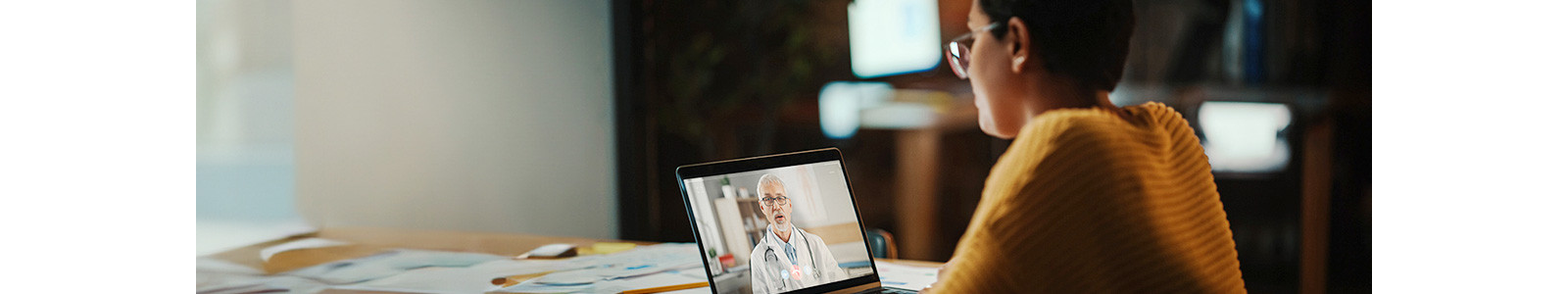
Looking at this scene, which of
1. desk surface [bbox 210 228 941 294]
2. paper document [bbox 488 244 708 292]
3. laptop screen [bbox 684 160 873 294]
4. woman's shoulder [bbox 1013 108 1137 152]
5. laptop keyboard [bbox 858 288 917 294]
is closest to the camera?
woman's shoulder [bbox 1013 108 1137 152]

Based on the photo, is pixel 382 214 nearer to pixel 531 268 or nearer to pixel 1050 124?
pixel 531 268

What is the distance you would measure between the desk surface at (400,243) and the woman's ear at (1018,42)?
26.4 inches

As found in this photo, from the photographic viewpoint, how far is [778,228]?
1.03 metres

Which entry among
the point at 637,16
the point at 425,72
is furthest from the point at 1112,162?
the point at 637,16

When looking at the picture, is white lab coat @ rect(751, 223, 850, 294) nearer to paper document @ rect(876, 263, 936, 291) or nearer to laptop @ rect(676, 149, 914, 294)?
laptop @ rect(676, 149, 914, 294)

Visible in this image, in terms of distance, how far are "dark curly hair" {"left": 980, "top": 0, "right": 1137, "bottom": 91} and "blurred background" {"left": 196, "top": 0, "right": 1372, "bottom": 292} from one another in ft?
5.98

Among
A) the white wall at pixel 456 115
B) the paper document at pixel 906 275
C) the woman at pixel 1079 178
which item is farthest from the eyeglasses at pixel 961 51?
the white wall at pixel 456 115

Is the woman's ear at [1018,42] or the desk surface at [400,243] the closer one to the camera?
the woman's ear at [1018,42]

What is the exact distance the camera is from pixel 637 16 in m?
3.52

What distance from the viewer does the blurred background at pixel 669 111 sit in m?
2.24

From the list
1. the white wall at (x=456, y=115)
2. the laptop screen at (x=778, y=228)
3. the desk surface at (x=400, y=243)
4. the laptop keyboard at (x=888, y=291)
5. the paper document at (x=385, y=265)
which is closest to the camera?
the laptop screen at (x=778, y=228)

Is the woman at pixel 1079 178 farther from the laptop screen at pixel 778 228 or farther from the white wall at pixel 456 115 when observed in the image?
the white wall at pixel 456 115

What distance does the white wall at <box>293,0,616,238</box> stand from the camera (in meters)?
2.38

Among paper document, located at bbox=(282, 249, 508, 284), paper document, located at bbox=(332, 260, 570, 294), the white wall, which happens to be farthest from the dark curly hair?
the white wall
